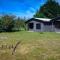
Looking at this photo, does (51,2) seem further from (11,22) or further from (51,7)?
(11,22)

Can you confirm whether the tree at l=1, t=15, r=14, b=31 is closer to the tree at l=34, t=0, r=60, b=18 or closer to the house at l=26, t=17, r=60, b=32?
the house at l=26, t=17, r=60, b=32

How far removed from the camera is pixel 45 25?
41.0 m

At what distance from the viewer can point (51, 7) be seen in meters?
70.0

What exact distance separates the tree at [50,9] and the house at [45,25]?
23.9 m

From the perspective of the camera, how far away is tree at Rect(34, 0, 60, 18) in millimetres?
67812

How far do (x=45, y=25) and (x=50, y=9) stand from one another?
2947 centimetres

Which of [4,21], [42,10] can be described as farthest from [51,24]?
[42,10]

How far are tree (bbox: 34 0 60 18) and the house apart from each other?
23853 mm

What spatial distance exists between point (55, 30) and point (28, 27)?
7670 mm

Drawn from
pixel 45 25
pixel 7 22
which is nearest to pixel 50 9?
pixel 45 25

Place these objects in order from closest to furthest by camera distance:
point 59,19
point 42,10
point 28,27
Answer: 1. point 59,19
2. point 28,27
3. point 42,10

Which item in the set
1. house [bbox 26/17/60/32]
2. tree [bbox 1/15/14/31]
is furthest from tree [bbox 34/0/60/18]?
tree [bbox 1/15/14/31]

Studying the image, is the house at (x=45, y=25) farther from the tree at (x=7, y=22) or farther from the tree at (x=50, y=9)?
the tree at (x=50, y=9)

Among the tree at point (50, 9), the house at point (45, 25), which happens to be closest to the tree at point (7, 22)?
the house at point (45, 25)
